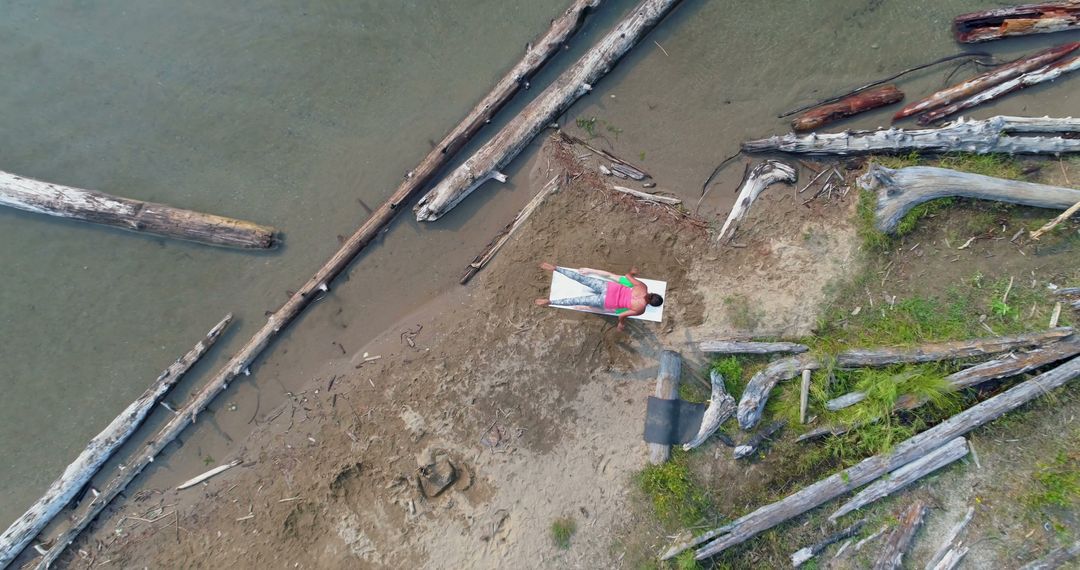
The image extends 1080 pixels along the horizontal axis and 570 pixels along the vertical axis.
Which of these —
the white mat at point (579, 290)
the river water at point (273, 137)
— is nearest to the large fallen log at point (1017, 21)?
the river water at point (273, 137)

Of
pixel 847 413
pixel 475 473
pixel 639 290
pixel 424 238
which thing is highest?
pixel 424 238

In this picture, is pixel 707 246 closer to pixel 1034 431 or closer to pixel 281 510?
pixel 1034 431

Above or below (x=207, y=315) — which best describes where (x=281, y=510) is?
below

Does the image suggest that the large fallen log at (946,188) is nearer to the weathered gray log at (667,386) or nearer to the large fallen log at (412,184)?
the weathered gray log at (667,386)

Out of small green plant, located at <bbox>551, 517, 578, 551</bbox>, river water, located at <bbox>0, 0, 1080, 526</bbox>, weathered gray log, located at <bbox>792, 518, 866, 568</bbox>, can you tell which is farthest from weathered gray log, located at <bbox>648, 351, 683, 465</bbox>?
river water, located at <bbox>0, 0, 1080, 526</bbox>

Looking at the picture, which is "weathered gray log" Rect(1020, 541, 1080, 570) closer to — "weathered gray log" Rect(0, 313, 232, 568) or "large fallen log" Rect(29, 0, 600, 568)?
"large fallen log" Rect(29, 0, 600, 568)

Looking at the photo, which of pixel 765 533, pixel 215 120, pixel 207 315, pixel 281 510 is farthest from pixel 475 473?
pixel 215 120

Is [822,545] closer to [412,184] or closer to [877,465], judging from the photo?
[877,465]
